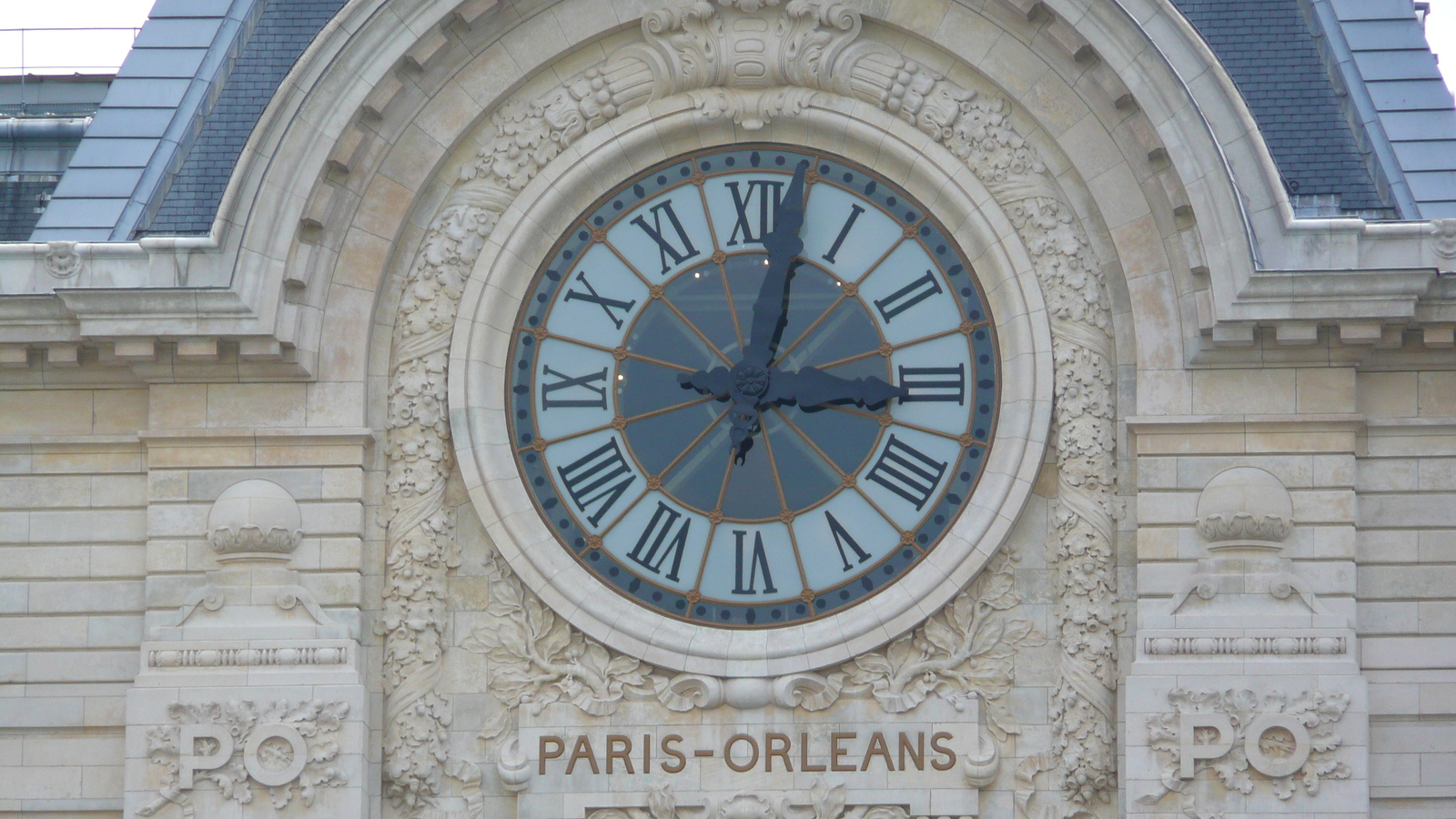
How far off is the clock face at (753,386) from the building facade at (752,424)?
0.12ft

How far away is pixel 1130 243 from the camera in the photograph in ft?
59.7

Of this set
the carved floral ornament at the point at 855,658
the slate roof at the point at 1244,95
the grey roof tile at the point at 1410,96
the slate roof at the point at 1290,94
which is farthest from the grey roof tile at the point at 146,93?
the grey roof tile at the point at 1410,96

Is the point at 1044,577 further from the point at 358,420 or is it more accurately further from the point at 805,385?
the point at 358,420

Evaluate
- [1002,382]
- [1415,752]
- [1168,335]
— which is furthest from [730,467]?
[1415,752]

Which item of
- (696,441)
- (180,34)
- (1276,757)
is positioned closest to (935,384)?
(696,441)

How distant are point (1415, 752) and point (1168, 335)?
3.53 meters

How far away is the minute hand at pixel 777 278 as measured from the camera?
18484mm

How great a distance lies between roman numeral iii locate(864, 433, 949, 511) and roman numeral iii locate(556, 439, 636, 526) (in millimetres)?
1923

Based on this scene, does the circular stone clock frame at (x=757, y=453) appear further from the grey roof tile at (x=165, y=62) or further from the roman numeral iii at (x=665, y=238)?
the grey roof tile at (x=165, y=62)

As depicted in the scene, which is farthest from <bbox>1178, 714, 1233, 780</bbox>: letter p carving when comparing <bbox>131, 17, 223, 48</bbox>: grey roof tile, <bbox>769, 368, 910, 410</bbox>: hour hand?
<bbox>131, 17, 223, 48</bbox>: grey roof tile

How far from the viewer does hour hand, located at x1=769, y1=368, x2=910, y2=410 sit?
18.3m

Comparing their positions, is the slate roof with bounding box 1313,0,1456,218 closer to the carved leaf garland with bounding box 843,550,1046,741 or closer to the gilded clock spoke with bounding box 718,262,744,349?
the carved leaf garland with bounding box 843,550,1046,741

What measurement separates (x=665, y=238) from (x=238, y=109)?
11.9 feet

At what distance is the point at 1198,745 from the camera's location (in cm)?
1709
